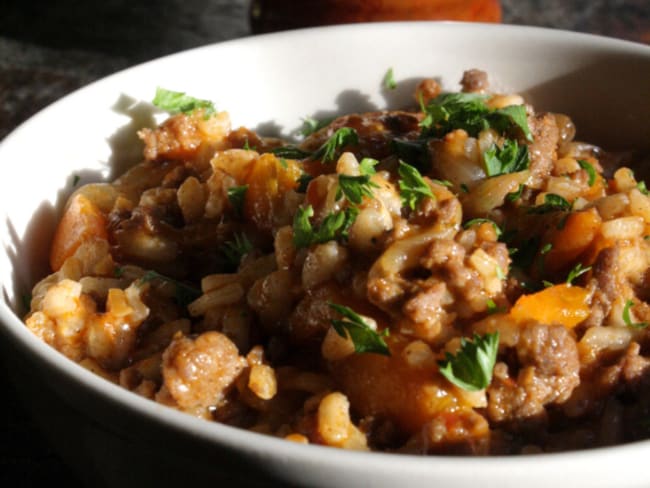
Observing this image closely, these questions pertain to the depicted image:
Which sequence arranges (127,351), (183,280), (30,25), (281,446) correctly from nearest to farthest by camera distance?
(281,446) < (127,351) < (183,280) < (30,25)

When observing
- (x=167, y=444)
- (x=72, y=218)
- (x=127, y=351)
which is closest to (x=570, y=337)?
(x=167, y=444)

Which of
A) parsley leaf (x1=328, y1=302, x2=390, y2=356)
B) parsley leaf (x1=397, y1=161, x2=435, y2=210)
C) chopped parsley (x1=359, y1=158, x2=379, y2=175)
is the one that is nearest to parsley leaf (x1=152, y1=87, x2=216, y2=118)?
chopped parsley (x1=359, y1=158, x2=379, y2=175)

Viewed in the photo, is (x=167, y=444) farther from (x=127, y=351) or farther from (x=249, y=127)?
(x=249, y=127)

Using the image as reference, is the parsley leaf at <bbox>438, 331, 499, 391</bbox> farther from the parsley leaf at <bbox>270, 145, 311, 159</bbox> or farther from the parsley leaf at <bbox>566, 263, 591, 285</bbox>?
the parsley leaf at <bbox>270, 145, 311, 159</bbox>

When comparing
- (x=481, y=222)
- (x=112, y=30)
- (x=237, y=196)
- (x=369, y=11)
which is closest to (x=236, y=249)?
(x=237, y=196)

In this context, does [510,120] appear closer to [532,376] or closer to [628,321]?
[628,321]

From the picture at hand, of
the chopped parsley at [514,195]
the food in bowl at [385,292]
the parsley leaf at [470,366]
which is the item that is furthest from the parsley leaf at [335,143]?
the parsley leaf at [470,366]

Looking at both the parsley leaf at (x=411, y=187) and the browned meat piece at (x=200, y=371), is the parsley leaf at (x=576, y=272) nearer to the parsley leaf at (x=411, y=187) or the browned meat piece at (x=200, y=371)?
the parsley leaf at (x=411, y=187)
